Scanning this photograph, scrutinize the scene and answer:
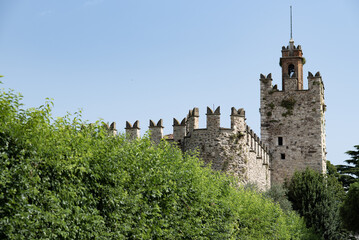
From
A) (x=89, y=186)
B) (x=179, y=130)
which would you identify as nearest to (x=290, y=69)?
(x=179, y=130)

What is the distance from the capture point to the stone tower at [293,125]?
1752 inches

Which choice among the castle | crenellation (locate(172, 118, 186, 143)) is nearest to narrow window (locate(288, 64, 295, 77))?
the castle

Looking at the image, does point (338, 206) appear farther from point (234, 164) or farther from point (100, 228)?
point (100, 228)

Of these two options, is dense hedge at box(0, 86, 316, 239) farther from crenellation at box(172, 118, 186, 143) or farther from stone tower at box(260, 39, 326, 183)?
stone tower at box(260, 39, 326, 183)

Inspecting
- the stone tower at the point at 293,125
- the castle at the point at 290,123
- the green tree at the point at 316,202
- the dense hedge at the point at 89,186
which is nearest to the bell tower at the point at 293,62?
the castle at the point at 290,123

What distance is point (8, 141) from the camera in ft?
35.6

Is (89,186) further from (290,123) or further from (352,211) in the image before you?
(290,123)

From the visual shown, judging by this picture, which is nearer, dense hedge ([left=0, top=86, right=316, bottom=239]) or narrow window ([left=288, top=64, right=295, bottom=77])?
dense hedge ([left=0, top=86, right=316, bottom=239])

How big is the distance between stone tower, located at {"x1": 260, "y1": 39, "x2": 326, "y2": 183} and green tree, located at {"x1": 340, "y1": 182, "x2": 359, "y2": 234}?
4.99 m

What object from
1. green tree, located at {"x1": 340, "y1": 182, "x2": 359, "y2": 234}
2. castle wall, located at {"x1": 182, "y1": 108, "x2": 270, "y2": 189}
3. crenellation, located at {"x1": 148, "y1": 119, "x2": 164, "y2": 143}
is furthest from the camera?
green tree, located at {"x1": 340, "y1": 182, "x2": 359, "y2": 234}

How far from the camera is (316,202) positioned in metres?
43.3

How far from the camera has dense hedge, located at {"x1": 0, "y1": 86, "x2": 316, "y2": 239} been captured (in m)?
10.7

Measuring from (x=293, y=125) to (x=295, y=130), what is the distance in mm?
438

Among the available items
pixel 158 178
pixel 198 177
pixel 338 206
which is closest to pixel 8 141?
pixel 158 178
